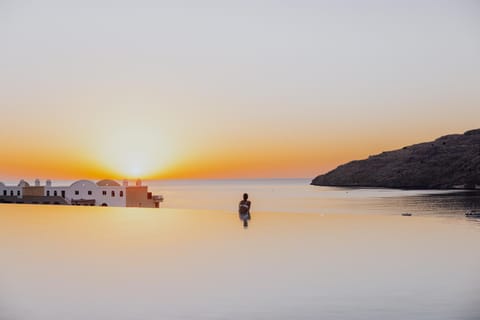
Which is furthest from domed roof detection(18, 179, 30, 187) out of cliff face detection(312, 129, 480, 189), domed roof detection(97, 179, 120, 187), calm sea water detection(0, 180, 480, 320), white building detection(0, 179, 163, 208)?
cliff face detection(312, 129, 480, 189)

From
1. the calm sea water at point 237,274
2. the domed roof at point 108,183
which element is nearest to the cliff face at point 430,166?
the domed roof at point 108,183

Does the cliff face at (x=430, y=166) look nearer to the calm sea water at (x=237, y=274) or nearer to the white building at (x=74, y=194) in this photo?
the white building at (x=74, y=194)

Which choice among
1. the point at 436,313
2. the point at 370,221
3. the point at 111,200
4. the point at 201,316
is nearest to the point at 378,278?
the point at 436,313

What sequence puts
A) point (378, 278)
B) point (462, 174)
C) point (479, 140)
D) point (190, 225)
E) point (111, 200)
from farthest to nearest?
point (479, 140), point (462, 174), point (111, 200), point (190, 225), point (378, 278)

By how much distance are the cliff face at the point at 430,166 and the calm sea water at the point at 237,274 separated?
431 feet

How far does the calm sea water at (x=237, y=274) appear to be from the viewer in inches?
429

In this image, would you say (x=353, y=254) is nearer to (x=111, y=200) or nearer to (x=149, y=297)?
(x=149, y=297)

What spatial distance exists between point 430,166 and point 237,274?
157 metres

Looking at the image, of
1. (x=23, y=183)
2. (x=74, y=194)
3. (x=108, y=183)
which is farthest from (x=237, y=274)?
(x=23, y=183)

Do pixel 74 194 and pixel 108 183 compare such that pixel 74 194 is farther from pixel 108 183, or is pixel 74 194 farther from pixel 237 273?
pixel 237 273

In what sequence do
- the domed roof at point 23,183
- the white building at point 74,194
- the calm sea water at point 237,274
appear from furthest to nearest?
1. the domed roof at point 23,183
2. the white building at point 74,194
3. the calm sea water at point 237,274

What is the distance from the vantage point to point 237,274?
1447 centimetres

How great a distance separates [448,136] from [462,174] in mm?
32702

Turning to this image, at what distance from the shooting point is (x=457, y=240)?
71.6ft
